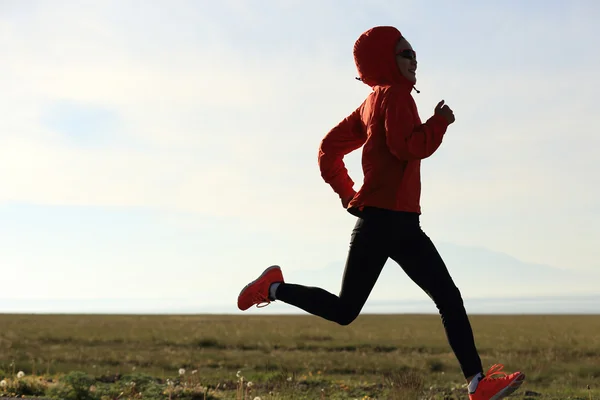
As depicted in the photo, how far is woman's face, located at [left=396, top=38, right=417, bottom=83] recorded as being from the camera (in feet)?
20.0

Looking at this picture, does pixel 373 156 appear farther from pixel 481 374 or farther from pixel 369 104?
pixel 481 374

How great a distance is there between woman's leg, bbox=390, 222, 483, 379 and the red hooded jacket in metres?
0.25

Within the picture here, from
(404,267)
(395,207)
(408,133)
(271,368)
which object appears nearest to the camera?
(408,133)

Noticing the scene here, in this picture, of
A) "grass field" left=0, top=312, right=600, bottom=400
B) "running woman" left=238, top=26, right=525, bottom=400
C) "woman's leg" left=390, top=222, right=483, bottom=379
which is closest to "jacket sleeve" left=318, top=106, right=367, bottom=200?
"running woman" left=238, top=26, right=525, bottom=400

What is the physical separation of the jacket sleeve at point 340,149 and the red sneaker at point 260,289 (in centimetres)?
89

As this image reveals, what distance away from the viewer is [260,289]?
6656 mm

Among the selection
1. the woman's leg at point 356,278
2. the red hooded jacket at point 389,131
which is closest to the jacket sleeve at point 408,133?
the red hooded jacket at point 389,131

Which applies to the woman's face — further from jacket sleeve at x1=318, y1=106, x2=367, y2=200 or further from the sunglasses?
jacket sleeve at x1=318, y1=106, x2=367, y2=200

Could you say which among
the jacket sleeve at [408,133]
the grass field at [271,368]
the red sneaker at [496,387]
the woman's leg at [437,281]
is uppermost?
the jacket sleeve at [408,133]

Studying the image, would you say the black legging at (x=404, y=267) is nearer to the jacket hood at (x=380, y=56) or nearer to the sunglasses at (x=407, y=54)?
the jacket hood at (x=380, y=56)

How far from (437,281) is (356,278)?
622 millimetres

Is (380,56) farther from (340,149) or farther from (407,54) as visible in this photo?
(340,149)

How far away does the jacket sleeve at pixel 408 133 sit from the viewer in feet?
18.8

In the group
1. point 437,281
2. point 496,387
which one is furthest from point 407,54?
point 496,387
